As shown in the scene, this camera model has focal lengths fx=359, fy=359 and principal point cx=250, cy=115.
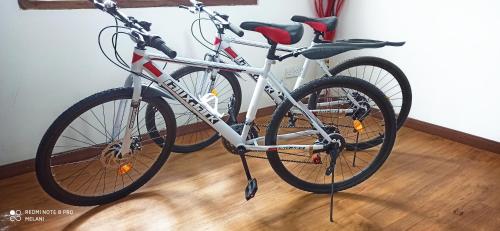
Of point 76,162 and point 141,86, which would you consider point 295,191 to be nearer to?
point 141,86

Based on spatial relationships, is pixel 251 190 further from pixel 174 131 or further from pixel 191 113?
pixel 191 113

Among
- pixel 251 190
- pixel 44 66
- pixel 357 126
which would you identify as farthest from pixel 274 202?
pixel 44 66

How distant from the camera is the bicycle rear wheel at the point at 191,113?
201 centimetres

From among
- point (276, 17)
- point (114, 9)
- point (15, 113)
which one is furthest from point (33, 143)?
point (276, 17)

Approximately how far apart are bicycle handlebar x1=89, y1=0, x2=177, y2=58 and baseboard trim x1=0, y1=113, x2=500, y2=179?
1.07 m

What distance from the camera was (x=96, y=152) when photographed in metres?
2.12

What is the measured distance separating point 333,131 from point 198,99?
66cm

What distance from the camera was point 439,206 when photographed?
5.56 feet

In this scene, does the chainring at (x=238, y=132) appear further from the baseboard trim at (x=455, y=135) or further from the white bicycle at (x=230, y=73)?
the baseboard trim at (x=455, y=135)

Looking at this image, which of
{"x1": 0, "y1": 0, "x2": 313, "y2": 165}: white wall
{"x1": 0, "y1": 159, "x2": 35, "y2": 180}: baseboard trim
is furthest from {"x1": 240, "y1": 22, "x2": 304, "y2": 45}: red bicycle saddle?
{"x1": 0, "y1": 159, "x2": 35, "y2": 180}: baseboard trim

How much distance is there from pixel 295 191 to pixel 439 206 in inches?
26.6

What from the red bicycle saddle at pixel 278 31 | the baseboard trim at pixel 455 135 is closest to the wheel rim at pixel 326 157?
the red bicycle saddle at pixel 278 31

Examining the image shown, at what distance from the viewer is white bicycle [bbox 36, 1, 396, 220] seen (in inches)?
57.9

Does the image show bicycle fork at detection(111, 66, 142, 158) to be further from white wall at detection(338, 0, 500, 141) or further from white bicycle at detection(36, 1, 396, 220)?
white wall at detection(338, 0, 500, 141)
